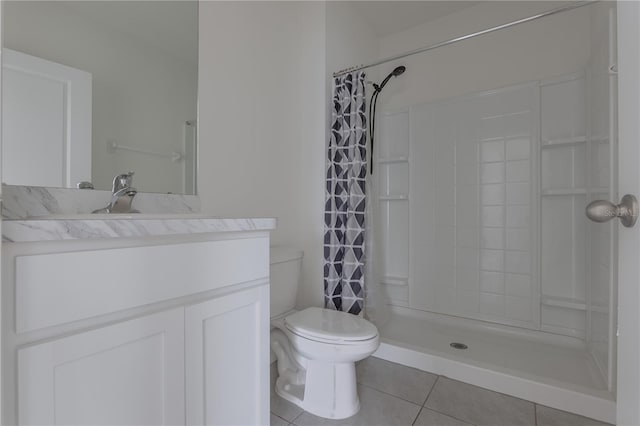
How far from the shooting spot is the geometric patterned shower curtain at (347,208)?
6.27 feet

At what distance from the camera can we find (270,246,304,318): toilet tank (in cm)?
158

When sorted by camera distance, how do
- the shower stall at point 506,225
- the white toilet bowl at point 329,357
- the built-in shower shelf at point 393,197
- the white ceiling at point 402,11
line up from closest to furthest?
the white toilet bowl at point 329,357, the shower stall at point 506,225, the white ceiling at point 402,11, the built-in shower shelf at point 393,197

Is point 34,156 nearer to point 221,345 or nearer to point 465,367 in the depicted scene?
point 221,345

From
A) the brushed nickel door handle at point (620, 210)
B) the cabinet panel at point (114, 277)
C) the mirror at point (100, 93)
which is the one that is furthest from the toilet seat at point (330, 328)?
the brushed nickel door handle at point (620, 210)

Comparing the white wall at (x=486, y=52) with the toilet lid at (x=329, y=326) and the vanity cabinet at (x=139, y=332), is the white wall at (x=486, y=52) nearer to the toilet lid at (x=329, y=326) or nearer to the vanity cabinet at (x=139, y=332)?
the toilet lid at (x=329, y=326)

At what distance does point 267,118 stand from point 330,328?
4.18 feet

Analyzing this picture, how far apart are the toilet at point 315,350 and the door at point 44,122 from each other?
3.05 feet

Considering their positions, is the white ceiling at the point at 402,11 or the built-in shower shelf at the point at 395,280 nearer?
the white ceiling at the point at 402,11

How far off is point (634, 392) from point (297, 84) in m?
2.11

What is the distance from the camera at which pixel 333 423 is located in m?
1.33

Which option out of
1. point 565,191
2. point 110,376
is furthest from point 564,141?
point 110,376

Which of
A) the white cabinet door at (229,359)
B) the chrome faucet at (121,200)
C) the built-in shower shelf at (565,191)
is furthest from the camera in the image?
the built-in shower shelf at (565,191)

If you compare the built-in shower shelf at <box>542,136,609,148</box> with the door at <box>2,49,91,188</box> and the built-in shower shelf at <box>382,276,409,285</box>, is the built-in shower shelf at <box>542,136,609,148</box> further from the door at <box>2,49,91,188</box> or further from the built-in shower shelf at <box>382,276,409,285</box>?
the door at <box>2,49,91,188</box>

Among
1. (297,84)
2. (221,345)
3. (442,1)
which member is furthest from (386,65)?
(221,345)
